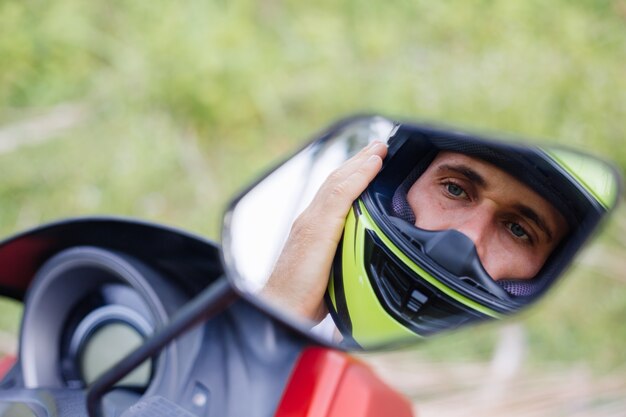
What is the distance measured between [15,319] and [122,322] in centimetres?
127

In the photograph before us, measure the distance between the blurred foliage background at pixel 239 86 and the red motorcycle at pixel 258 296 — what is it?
1.30m

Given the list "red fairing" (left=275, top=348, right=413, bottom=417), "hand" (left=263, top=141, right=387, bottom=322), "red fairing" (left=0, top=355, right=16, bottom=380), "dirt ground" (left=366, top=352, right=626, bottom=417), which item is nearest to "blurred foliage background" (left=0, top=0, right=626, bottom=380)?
"dirt ground" (left=366, top=352, right=626, bottom=417)

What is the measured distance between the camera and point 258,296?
911 millimetres

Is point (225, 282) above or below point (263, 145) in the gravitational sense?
above

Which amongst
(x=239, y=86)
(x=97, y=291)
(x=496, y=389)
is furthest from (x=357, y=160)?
(x=239, y=86)

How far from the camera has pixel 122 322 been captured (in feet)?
4.04

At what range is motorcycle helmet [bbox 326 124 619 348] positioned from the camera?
0.81m

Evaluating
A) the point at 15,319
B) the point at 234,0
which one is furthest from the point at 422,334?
the point at 234,0

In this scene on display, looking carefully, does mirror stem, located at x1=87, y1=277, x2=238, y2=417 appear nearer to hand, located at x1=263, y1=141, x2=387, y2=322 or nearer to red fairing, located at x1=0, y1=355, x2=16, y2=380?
hand, located at x1=263, y1=141, x2=387, y2=322

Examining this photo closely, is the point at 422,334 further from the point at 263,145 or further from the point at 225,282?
the point at 263,145

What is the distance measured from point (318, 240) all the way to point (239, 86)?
1.98m

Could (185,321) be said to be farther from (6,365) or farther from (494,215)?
(6,365)

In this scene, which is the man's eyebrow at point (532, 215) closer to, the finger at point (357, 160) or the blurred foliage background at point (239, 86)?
the finger at point (357, 160)

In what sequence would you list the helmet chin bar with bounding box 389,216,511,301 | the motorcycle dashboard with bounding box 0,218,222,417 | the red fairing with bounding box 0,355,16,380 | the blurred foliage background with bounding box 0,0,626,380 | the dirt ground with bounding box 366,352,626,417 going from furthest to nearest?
the blurred foliage background with bounding box 0,0,626,380 < the dirt ground with bounding box 366,352,626,417 < the red fairing with bounding box 0,355,16,380 < the motorcycle dashboard with bounding box 0,218,222,417 < the helmet chin bar with bounding box 389,216,511,301
